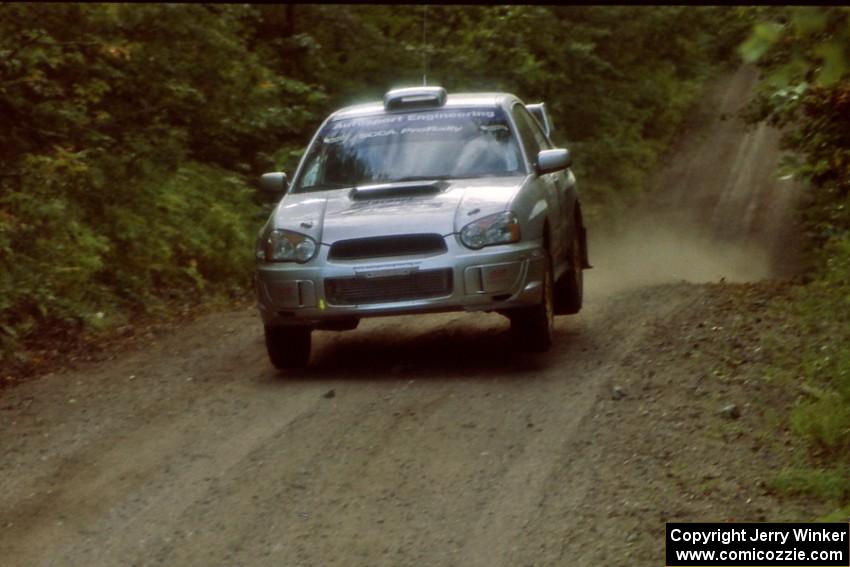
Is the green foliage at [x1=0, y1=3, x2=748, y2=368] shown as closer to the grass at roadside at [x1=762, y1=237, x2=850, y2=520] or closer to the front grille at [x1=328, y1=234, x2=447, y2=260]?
the front grille at [x1=328, y1=234, x2=447, y2=260]

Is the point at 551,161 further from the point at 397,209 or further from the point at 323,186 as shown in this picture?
the point at 323,186

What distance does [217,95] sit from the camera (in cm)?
1817

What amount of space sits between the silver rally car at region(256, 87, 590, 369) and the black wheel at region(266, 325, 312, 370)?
1 centimetres

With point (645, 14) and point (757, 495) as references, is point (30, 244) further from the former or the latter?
point (645, 14)

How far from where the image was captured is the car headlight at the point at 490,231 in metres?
9.30

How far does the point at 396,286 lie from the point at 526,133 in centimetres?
236

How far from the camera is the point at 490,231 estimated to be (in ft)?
30.6

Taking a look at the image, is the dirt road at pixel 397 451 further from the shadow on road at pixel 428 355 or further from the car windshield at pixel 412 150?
the car windshield at pixel 412 150

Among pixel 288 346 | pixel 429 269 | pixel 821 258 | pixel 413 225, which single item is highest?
pixel 413 225

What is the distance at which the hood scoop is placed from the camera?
9773mm

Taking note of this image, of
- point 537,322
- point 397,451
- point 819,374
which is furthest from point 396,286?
point 819,374

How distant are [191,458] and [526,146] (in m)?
4.17

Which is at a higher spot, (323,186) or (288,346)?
(323,186)

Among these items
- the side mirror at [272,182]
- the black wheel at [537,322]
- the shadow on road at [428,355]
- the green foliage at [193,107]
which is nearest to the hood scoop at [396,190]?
the side mirror at [272,182]
